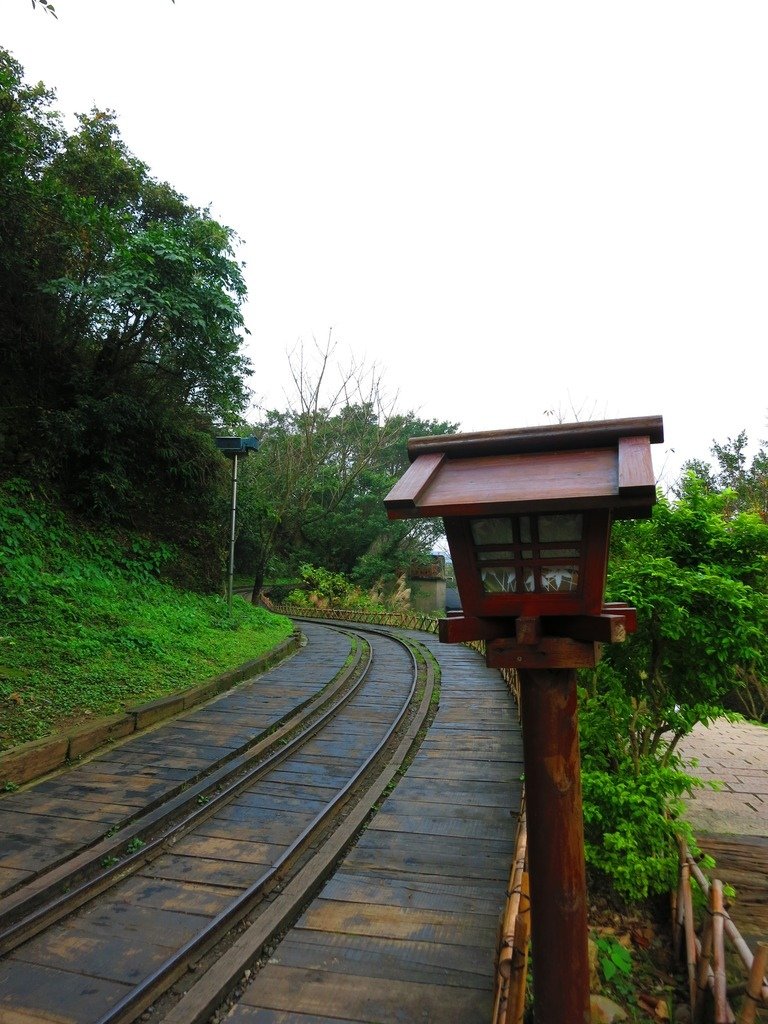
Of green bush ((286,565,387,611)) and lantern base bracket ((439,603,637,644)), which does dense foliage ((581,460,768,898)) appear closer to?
lantern base bracket ((439,603,637,644))

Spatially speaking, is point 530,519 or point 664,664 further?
point 664,664

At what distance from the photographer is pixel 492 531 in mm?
2404

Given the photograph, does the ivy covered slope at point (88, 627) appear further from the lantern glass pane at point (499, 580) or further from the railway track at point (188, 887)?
the lantern glass pane at point (499, 580)

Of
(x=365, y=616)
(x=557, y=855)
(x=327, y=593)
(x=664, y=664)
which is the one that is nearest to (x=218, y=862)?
(x=557, y=855)

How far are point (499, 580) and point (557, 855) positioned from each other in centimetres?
116

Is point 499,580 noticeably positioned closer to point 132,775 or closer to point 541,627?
point 541,627

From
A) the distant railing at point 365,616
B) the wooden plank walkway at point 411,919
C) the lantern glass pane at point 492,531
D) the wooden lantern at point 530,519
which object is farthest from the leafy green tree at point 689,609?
the distant railing at point 365,616

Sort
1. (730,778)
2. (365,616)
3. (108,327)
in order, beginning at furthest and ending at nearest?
(365,616) → (108,327) → (730,778)

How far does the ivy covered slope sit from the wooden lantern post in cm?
532

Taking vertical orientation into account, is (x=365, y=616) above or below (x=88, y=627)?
below

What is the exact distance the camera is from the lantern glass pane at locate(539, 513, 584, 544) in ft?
7.49

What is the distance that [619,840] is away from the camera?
4086mm

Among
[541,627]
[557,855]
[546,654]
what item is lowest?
[557,855]

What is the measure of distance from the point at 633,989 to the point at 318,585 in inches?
938
